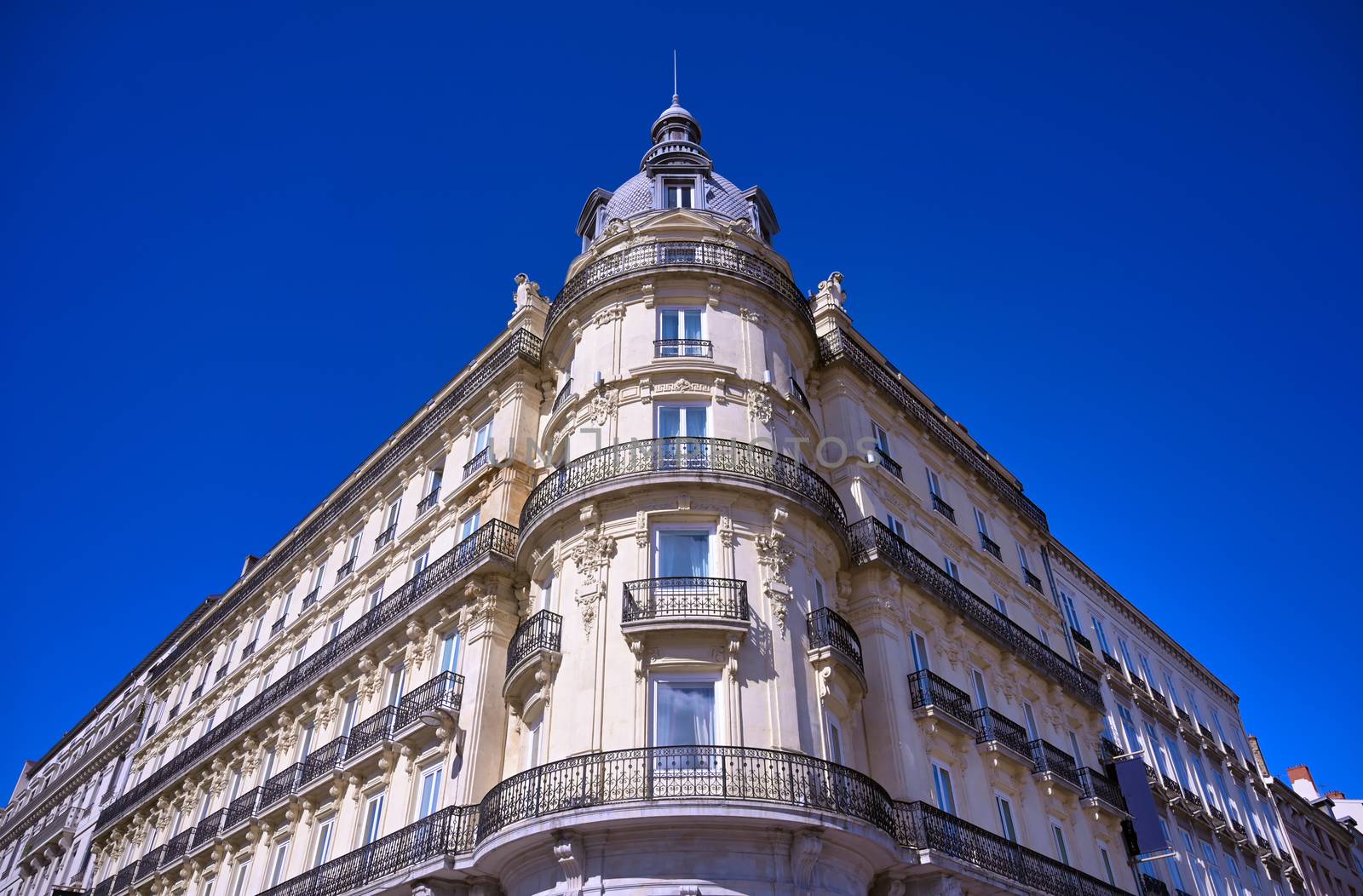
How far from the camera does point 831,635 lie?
19.6 m

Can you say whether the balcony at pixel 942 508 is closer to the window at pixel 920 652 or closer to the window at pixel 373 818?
the window at pixel 920 652

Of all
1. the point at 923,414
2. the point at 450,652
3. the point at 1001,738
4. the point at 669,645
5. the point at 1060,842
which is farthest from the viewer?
the point at 923,414

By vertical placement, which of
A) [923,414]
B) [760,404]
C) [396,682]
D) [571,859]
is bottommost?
[571,859]

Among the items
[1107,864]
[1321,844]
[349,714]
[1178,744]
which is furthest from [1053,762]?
[1321,844]

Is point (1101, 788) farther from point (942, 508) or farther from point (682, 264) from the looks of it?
point (682, 264)

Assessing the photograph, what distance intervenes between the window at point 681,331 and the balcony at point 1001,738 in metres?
10.8

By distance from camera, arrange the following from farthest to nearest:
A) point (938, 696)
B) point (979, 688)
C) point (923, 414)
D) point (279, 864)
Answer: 1. point (923, 414)
2. point (979, 688)
3. point (279, 864)
4. point (938, 696)

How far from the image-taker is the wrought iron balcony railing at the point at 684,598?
733 inches

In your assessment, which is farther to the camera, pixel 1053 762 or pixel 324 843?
pixel 1053 762

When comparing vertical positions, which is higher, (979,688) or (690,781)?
(979,688)

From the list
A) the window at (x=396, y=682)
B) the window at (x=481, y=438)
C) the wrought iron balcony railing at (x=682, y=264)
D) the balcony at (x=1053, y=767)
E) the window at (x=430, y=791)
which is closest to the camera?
the window at (x=430, y=791)

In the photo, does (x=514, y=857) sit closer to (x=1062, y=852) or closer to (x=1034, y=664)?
(x=1062, y=852)

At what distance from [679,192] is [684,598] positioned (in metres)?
14.1

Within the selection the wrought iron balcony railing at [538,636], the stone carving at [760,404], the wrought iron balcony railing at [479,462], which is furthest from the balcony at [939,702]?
the wrought iron balcony railing at [479,462]
